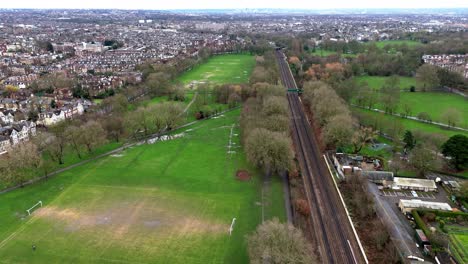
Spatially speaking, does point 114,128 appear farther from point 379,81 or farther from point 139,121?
point 379,81

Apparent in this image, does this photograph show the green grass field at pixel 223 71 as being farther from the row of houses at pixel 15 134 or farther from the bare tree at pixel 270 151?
the bare tree at pixel 270 151

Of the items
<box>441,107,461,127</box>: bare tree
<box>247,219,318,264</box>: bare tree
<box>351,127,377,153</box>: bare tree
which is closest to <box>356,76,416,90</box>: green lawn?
<box>441,107,461,127</box>: bare tree

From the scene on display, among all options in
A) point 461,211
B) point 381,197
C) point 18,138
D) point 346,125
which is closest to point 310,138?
point 346,125

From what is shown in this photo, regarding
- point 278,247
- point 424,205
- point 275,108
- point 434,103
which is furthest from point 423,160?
point 434,103

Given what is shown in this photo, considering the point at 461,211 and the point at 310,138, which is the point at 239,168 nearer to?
the point at 310,138

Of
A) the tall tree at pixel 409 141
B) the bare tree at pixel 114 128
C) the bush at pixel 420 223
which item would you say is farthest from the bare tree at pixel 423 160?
the bare tree at pixel 114 128
